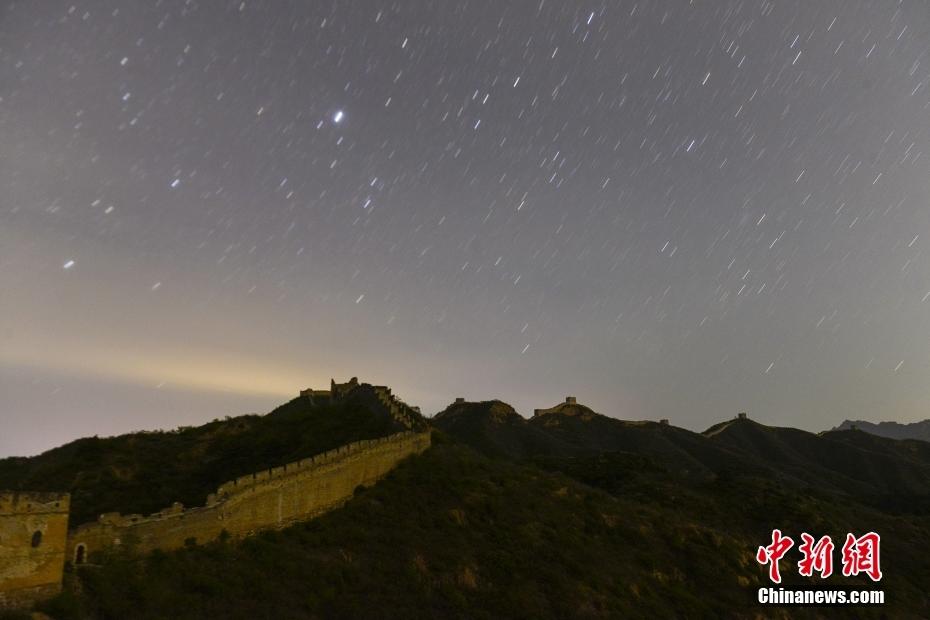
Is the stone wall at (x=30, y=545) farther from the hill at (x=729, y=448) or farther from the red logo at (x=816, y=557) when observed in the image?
the hill at (x=729, y=448)

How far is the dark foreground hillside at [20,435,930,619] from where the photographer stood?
662 inches

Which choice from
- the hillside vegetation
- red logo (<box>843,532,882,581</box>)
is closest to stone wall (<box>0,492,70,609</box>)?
the hillside vegetation

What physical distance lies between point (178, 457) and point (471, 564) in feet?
62.0

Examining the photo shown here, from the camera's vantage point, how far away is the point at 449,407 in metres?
128

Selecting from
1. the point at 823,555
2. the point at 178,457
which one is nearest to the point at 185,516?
the point at 178,457

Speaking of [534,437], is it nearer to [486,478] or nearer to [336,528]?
[486,478]

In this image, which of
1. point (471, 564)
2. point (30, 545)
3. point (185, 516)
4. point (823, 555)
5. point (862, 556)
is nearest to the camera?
point (30, 545)

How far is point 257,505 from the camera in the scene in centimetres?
2203

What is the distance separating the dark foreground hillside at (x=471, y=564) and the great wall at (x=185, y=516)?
56cm

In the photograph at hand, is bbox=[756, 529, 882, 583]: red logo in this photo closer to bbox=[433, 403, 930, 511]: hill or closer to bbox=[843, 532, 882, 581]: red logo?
bbox=[843, 532, 882, 581]: red logo

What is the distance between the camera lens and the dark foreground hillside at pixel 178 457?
27141 mm

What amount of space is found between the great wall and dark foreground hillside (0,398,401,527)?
351cm

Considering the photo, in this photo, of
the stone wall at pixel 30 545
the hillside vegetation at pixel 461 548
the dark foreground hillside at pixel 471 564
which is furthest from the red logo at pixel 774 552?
the stone wall at pixel 30 545

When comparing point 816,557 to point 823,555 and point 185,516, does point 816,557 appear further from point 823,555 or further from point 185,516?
point 185,516
